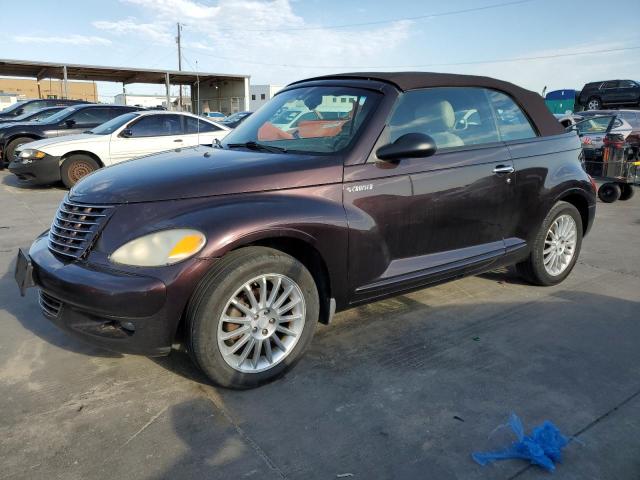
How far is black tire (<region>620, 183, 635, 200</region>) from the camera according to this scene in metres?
9.07

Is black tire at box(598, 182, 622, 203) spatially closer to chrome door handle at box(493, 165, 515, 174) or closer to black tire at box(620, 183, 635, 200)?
black tire at box(620, 183, 635, 200)

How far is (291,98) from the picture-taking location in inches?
151

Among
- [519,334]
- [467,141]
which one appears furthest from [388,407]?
[467,141]

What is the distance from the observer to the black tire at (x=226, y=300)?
2490 millimetres

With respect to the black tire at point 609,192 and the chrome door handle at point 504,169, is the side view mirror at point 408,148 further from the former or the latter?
the black tire at point 609,192

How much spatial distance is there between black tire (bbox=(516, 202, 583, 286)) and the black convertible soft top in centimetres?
67

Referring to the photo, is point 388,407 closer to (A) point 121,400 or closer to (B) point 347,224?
(B) point 347,224

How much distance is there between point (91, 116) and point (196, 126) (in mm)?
3170

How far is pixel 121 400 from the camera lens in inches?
106

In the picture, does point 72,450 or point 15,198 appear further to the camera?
point 15,198

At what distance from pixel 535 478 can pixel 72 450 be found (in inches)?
80.8

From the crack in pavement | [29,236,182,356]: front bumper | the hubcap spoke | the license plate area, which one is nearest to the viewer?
the crack in pavement

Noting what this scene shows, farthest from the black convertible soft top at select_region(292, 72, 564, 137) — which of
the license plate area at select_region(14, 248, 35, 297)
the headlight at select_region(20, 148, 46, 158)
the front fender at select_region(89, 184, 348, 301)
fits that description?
the headlight at select_region(20, 148, 46, 158)

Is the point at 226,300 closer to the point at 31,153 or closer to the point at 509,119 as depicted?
the point at 509,119
